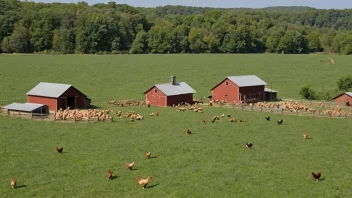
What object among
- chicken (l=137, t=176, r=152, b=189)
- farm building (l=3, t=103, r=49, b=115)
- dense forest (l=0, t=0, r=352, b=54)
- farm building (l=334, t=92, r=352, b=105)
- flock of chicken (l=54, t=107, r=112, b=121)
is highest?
dense forest (l=0, t=0, r=352, b=54)

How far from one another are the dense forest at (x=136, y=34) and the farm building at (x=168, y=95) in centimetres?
8459

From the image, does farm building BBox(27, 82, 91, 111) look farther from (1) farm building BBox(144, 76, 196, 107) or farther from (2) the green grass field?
(1) farm building BBox(144, 76, 196, 107)

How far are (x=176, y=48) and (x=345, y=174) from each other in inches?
5146

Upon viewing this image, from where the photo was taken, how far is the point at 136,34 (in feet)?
504

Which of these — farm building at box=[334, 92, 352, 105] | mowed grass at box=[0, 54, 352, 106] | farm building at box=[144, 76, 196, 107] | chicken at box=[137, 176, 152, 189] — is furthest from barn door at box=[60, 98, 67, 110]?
farm building at box=[334, 92, 352, 105]

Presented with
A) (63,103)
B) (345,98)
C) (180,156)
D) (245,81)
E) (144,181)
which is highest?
(245,81)

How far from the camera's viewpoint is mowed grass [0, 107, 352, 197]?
24.1m

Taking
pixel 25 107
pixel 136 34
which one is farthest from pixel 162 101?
pixel 136 34

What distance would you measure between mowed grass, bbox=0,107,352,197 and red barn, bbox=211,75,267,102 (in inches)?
494

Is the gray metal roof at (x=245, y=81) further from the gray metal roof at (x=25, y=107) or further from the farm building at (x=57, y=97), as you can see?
the gray metal roof at (x=25, y=107)

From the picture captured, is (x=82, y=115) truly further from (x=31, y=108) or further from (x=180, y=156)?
(x=180, y=156)

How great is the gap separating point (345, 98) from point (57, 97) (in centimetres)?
Answer: 3176

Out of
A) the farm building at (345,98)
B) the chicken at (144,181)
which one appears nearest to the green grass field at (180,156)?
the chicken at (144,181)

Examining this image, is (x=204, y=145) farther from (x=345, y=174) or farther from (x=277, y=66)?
(x=277, y=66)
